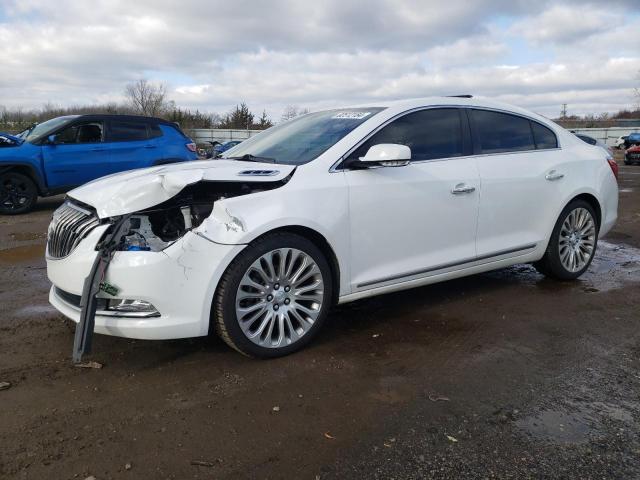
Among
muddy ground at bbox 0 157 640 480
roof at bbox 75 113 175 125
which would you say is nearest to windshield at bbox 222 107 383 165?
muddy ground at bbox 0 157 640 480

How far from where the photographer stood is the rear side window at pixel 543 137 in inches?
196

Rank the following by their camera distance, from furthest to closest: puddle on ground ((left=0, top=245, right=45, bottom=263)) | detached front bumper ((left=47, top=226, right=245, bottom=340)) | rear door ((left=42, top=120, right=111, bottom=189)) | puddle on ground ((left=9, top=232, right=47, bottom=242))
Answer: rear door ((left=42, top=120, right=111, bottom=189)) → puddle on ground ((left=9, top=232, right=47, bottom=242)) → puddle on ground ((left=0, top=245, right=45, bottom=263)) → detached front bumper ((left=47, top=226, right=245, bottom=340))

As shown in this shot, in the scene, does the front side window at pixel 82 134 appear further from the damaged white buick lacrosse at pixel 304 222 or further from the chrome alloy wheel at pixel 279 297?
the chrome alloy wheel at pixel 279 297

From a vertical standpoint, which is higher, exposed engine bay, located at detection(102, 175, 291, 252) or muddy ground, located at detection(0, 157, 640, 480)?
exposed engine bay, located at detection(102, 175, 291, 252)

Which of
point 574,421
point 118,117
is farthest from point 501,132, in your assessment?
point 118,117

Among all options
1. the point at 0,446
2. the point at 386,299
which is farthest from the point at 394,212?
the point at 0,446

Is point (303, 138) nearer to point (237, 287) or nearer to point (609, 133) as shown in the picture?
point (237, 287)

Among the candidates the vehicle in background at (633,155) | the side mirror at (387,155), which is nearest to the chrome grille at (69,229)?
the side mirror at (387,155)

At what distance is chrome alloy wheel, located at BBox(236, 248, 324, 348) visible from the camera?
10.9ft

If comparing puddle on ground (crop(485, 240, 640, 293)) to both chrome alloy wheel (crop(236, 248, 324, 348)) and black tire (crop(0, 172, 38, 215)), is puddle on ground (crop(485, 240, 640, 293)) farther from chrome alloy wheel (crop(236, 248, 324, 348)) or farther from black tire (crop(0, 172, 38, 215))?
black tire (crop(0, 172, 38, 215))

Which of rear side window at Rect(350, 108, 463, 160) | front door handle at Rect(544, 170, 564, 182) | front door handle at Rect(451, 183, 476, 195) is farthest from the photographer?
front door handle at Rect(544, 170, 564, 182)

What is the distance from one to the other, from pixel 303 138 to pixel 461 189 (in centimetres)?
127

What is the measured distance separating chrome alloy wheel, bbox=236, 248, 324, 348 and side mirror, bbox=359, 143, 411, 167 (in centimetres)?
78

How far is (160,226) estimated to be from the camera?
11.4 feet
